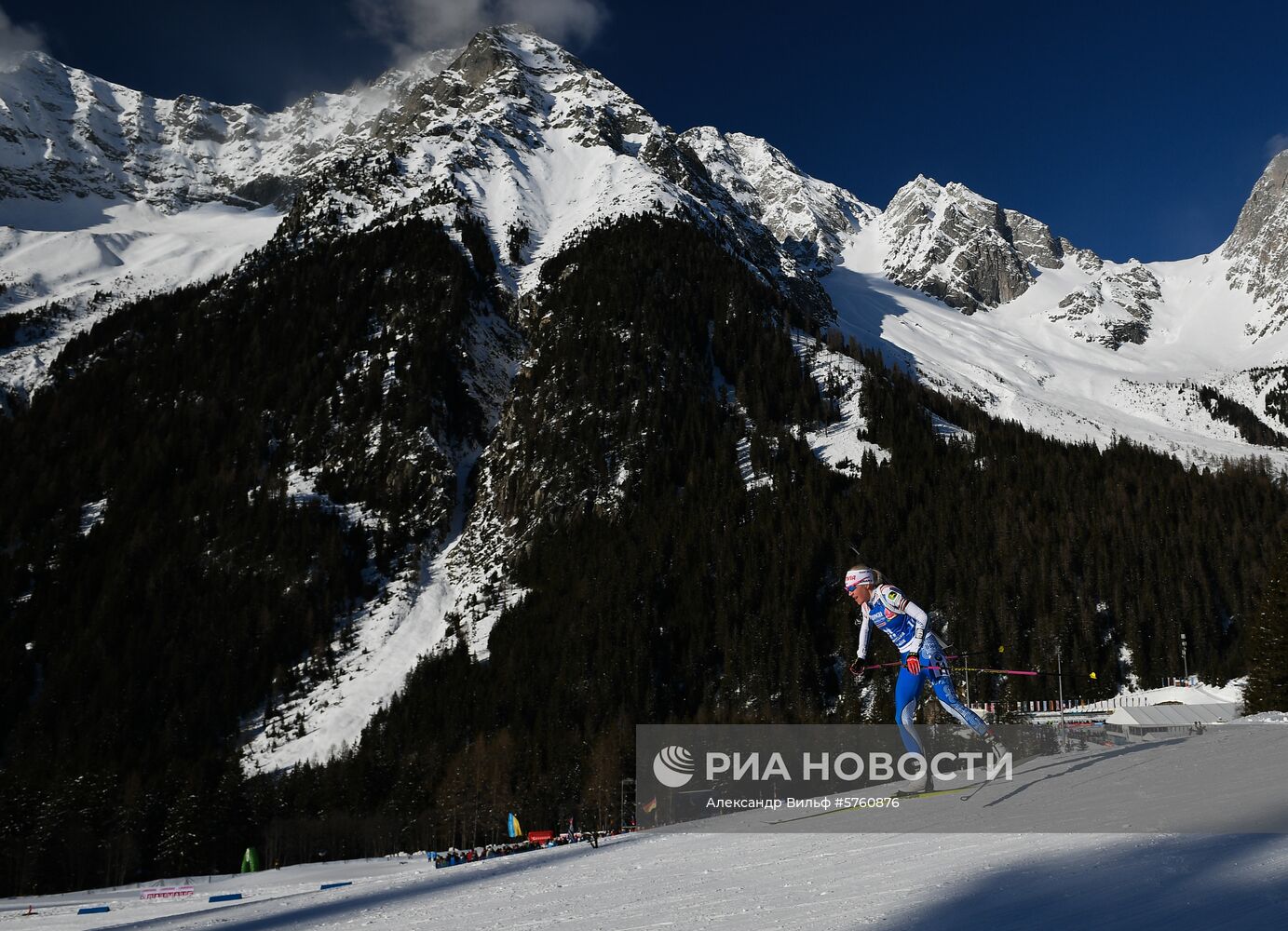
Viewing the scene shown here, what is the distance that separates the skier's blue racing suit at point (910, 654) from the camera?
49.5ft

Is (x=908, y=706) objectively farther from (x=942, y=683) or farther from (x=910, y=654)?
(x=910, y=654)

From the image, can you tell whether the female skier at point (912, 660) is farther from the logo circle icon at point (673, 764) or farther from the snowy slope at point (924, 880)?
the logo circle icon at point (673, 764)

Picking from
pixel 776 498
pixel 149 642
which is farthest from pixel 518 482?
pixel 149 642

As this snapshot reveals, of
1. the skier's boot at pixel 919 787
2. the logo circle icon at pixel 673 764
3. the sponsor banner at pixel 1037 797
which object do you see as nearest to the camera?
the sponsor banner at pixel 1037 797

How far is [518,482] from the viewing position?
140000 mm

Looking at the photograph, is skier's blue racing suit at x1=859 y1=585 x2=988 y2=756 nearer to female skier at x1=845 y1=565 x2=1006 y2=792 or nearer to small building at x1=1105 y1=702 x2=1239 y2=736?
female skier at x1=845 y1=565 x2=1006 y2=792

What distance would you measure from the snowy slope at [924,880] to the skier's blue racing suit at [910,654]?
1489 millimetres

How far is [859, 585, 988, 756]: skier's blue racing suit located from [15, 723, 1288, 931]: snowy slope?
58.6 inches

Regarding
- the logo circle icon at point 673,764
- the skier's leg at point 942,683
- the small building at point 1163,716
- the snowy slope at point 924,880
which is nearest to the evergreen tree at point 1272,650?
the small building at point 1163,716

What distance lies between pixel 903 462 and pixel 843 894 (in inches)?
5132

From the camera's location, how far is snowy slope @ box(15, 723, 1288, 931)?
757cm

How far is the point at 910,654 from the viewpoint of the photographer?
15.3 metres

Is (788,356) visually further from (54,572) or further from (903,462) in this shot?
(54,572)

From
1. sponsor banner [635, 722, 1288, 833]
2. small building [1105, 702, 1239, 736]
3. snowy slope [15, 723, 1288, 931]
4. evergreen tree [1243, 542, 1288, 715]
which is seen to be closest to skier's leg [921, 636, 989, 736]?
sponsor banner [635, 722, 1288, 833]
